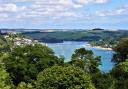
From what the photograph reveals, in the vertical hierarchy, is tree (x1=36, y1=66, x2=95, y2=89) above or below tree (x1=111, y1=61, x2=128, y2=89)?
above

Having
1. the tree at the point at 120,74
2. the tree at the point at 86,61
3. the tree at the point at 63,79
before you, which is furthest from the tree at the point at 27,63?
the tree at the point at 63,79

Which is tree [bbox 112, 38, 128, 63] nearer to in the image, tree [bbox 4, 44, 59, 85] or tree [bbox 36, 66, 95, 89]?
tree [bbox 4, 44, 59, 85]

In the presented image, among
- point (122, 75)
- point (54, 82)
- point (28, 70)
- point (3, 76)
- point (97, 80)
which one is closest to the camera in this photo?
point (54, 82)

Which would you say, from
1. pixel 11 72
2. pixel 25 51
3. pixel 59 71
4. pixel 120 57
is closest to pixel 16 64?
pixel 11 72

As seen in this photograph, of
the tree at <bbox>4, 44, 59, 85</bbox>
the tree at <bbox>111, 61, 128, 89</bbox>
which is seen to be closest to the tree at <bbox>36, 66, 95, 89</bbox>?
the tree at <bbox>111, 61, 128, 89</bbox>

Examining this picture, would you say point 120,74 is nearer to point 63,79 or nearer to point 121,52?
point 121,52

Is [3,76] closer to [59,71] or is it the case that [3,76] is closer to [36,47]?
[59,71]
